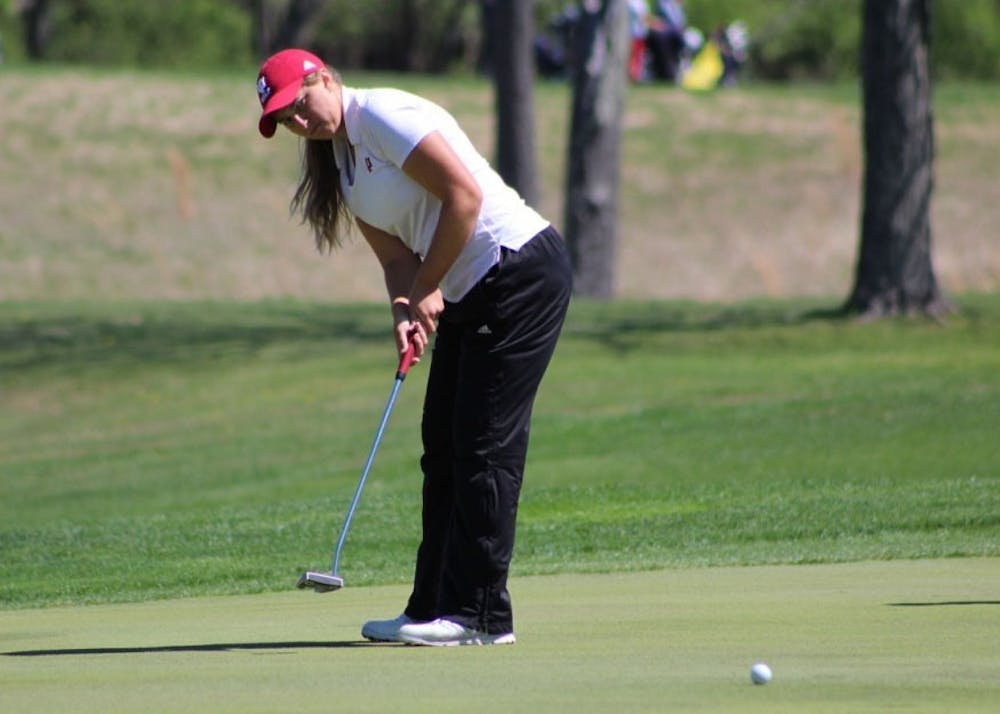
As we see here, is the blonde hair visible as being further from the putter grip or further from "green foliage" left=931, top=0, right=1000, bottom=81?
"green foliage" left=931, top=0, right=1000, bottom=81

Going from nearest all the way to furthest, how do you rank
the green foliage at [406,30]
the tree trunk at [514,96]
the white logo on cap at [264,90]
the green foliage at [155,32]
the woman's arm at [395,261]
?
the white logo on cap at [264,90]
the woman's arm at [395,261]
the tree trunk at [514,96]
the green foliage at [155,32]
the green foliage at [406,30]

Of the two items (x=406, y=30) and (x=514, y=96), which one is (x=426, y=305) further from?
(x=406, y=30)

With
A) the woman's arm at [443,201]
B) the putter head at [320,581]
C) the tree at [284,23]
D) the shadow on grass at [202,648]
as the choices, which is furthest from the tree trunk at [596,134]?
the tree at [284,23]

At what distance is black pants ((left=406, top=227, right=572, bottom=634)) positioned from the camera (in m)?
5.98

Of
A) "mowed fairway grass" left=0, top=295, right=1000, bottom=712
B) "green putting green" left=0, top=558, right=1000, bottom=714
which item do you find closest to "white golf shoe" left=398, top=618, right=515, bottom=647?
"green putting green" left=0, top=558, right=1000, bottom=714

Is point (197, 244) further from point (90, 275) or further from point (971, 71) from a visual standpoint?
point (971, 71)

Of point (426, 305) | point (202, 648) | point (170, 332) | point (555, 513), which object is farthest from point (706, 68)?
point (202, 648)

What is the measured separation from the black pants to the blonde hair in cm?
46

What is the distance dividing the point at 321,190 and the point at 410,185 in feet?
1.24

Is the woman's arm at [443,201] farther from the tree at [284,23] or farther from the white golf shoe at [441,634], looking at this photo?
the tree at [284,23]

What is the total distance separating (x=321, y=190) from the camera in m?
6.15

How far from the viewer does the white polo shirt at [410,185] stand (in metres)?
5.77

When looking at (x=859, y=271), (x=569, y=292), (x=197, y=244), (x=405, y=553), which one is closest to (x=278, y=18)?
(x=197, y=244)

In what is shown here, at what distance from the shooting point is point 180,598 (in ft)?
26.8
